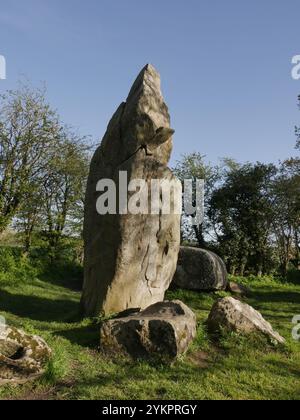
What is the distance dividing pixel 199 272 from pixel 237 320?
29.2ft

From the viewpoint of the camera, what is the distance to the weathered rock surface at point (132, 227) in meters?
14.7

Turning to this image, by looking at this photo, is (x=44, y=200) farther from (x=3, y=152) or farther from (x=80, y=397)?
(x=80, y=397)

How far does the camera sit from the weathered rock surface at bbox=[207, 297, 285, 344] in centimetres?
1237

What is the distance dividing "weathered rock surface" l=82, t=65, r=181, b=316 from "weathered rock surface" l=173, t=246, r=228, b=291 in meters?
5.33

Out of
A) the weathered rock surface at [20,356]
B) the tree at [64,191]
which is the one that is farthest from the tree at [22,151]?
the weathered rock surface at [20,356]

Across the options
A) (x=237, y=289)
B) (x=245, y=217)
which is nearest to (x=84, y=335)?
(x=237, y=289)

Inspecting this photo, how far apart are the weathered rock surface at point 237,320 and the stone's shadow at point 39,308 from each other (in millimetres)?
4774

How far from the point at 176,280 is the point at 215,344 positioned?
9.44 metres

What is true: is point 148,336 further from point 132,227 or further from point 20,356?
point 132,227

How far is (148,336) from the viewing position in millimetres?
10820

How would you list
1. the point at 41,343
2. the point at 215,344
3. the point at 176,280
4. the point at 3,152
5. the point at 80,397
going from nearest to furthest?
1. the point at 80,397
2. the point at 41,343
3. the point at 215,344
4. the point at 176,280
5. the point at 3,152

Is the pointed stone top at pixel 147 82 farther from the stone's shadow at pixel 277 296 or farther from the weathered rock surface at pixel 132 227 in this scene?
the stone's shadow at pixel 277 296
